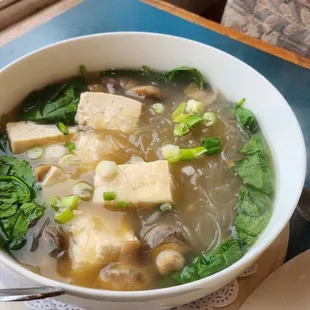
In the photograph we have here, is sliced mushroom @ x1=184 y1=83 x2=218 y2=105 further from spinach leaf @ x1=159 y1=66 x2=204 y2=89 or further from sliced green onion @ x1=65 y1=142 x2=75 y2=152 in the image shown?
sliced green onion @ x1=65 y1=142 x2=75 y2=152

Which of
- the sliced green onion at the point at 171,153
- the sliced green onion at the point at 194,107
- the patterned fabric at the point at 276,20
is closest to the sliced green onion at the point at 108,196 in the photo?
the sliced green onion at the point at 171,153

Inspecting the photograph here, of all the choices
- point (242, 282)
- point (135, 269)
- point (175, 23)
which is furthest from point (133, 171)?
point (175, 23)

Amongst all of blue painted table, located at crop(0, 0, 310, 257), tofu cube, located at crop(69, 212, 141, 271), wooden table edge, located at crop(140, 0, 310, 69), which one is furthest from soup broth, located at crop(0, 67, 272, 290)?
wooden table edge, located at crop(140, 0, 310, 69)

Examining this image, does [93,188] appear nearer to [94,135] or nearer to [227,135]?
[94,135]

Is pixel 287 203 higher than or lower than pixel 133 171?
higher

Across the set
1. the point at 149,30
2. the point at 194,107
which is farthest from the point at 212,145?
the point at 149,30

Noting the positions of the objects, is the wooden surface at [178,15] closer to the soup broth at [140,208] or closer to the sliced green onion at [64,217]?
the soup broth at [140,208]
